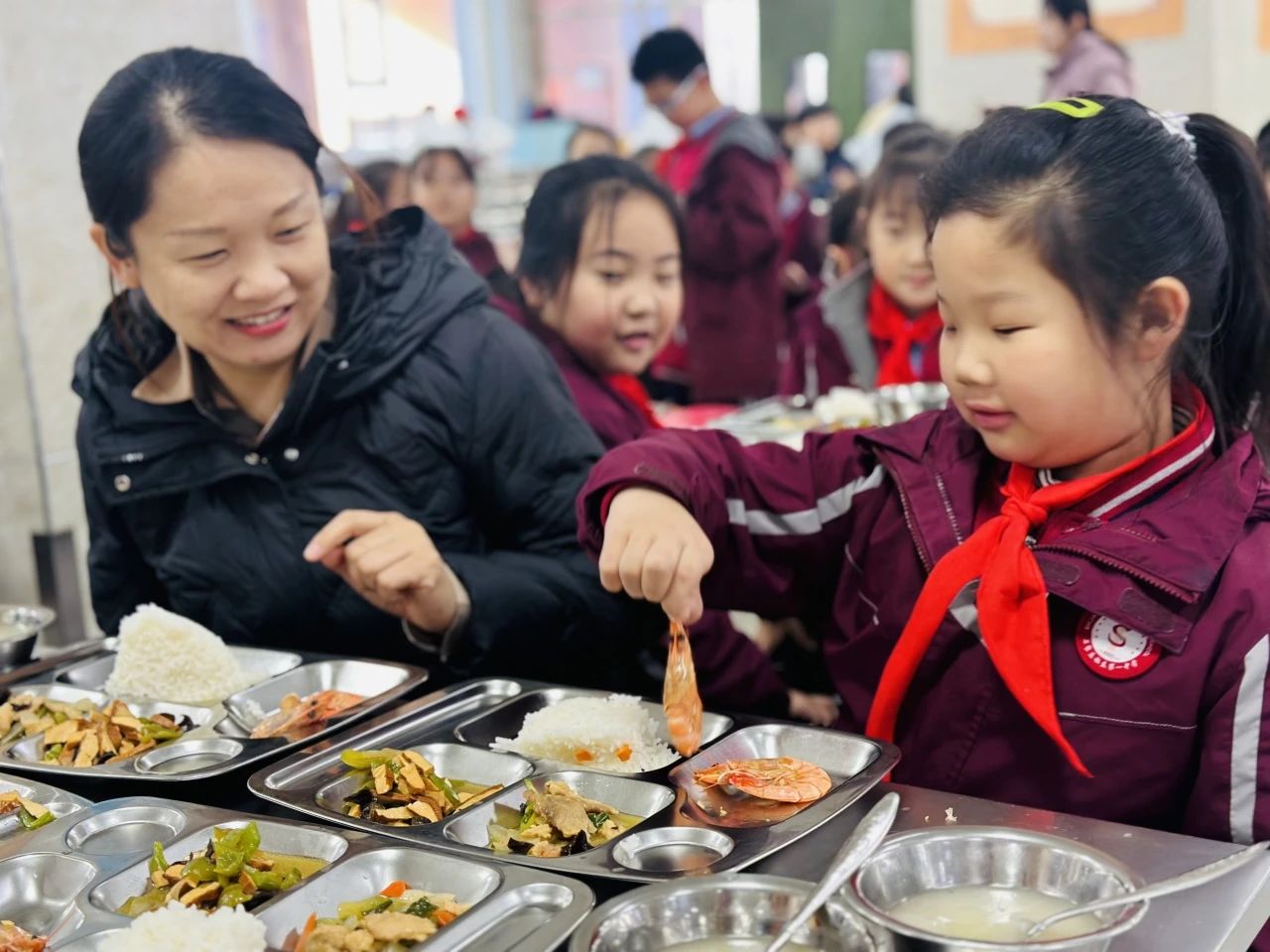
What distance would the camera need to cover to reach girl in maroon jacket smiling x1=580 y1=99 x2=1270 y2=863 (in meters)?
1.39

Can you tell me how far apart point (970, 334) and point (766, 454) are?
38cm

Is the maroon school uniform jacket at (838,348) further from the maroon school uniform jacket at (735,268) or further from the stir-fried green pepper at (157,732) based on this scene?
the stir-fried green pepper at (157,732)

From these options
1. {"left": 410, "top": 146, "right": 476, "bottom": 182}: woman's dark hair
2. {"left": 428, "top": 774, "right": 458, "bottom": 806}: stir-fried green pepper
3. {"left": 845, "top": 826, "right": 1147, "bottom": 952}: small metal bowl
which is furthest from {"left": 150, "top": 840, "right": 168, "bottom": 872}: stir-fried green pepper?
{"left": 410, "top": 146, "right": 476, "bottom": 182}: woman's dark hair

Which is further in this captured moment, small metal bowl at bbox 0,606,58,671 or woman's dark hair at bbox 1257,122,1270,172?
woman's dark hair at bbox 1257,122,1270,172

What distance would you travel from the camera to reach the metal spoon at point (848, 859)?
38.3 inches

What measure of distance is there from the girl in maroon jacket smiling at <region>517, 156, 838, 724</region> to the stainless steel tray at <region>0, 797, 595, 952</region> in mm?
1444

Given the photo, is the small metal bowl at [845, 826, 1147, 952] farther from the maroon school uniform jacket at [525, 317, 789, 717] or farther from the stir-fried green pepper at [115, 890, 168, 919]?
the maroon school uniform jacket at [525, 317, 789, 717]

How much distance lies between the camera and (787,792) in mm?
1277

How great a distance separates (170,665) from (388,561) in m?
0.30

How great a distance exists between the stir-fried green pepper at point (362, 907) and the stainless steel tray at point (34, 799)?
1.16 feet

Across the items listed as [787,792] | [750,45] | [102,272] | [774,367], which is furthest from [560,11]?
[787,792]

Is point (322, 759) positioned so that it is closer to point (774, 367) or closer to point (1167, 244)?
point (1167, 244)

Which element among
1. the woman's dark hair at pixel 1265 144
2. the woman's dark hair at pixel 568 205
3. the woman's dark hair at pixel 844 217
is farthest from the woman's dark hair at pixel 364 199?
the woman's dark hair at pixel 1265 144

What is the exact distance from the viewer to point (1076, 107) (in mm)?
1501
